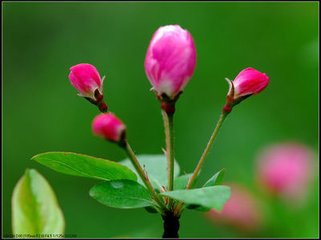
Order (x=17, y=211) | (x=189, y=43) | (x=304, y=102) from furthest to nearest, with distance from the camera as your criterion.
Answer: (x=304, y=102), (x=189, y=43), (x=17, y=211)

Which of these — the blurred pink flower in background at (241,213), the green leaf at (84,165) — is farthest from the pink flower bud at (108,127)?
the blurred pink flower in background at (241,213)

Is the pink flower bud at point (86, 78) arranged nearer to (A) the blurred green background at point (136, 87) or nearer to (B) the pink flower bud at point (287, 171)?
(B) the pink flower bud at point (287, 171)

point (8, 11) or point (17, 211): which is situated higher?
point (8, 11)

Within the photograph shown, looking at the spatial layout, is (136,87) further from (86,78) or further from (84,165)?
(84,165)

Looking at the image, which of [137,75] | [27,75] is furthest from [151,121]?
[27,75]

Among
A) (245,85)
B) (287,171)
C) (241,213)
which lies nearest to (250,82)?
(245,85)

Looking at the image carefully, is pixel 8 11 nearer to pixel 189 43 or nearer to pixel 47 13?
pixel 47 13
